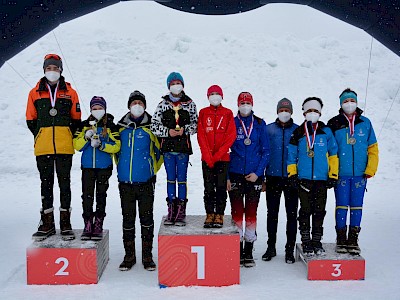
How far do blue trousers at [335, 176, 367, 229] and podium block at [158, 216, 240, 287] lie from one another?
1291 mm

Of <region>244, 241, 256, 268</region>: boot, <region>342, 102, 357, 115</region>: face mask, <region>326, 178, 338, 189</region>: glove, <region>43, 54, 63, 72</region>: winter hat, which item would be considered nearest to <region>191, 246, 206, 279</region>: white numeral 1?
<region>244, 241, 256, 268</region>: boot

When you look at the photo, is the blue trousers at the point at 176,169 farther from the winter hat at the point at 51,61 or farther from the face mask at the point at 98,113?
the winter hat at the point at 51,61

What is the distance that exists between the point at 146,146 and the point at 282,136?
1.52 m

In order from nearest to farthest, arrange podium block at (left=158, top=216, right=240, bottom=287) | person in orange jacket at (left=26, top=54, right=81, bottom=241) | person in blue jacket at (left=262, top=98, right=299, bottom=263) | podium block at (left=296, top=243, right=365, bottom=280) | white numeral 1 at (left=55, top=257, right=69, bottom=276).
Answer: podium block at (left=158, top=216, right=240, bottom=287), white numeral 1 at (left=55, top=257, right=69, bottom=276), podium block at (left=296, top=243, right=365, bottom=280), person in orange jacket at (left=26, top=54, right=81, bottom=241), person in blue jacket at (left=262, top=98, right=299, bottom=263)

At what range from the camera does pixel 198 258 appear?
4.10m

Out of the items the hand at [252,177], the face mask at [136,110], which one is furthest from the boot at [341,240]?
the face mask at [136,110]

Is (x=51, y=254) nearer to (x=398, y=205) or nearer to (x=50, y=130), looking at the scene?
(x=50, y=130)

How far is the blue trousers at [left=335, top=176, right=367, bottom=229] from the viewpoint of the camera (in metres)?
4.57

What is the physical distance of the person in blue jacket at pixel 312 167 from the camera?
443 centimetres

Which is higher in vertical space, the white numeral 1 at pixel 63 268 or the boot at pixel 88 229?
the boot at pixel 88 229

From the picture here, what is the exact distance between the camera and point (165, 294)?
3924 millimetres

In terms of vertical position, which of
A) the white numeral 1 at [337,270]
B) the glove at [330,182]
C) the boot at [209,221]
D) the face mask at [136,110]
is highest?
the face mask at [136,110]

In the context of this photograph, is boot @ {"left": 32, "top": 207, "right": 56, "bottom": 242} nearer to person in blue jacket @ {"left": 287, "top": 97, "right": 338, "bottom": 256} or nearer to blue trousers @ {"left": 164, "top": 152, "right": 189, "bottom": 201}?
blue trousers @ {"left": 164, "top": 152, "right": 189, "bottom": 201}

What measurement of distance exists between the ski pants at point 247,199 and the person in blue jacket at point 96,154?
52.3 inches
